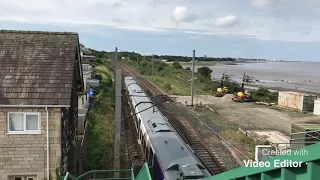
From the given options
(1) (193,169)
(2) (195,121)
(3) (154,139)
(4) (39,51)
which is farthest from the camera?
(2) (195,121)

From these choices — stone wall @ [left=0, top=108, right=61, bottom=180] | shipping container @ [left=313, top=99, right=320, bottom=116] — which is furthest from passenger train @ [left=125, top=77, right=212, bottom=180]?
shipping container @ [left=313, top=99, right=320, bottom=116]

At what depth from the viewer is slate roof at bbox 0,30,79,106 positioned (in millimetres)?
11195

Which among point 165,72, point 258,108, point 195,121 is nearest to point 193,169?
point 195,121

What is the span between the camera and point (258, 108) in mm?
39719

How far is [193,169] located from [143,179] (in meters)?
1.96

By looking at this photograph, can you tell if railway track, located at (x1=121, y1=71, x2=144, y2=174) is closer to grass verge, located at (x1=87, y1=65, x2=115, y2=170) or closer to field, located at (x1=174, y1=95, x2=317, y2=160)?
grass verge, located at (x1=87, y1=65, x2=115, y2=170)

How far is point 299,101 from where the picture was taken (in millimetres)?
39969

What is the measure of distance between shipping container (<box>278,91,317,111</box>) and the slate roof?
34.0 metres

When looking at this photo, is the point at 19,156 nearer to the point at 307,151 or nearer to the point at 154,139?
the point at 154,139

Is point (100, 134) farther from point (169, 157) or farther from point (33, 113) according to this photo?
point (169, 157)

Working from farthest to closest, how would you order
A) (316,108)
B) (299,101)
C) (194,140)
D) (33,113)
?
(299,101) → (316,108) → (194,140) → (33,113)

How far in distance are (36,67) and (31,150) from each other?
3.06m

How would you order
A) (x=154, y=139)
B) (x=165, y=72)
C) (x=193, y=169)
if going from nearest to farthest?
1. (x=193, y=169)
2. (x=154, y=139)
3. (x=165, y=72)

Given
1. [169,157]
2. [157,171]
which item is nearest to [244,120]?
[157,171]
